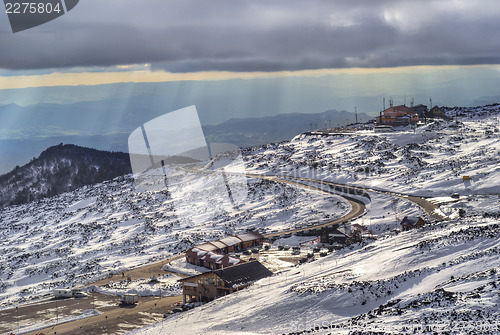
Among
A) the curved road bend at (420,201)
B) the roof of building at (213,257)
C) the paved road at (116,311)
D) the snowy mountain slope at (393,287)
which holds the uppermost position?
the snowy mountain slope at (393,287)

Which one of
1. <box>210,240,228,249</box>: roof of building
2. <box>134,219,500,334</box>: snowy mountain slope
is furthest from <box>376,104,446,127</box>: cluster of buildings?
<box>134,219,500,334</box>: snowy mountain slope

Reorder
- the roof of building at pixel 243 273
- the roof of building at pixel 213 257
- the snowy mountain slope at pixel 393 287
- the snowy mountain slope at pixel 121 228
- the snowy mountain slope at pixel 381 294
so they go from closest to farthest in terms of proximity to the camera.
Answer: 1. the snowy mountain slope at pixel 393 287
2. the snowy mountain slope at pixel 381 294
3. the roof of building at pixel 243 273
4. the roof of building at pixel 213 257
5. the snowy mountain slope at pixel 121 228

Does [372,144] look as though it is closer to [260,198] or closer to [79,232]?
[260,198]

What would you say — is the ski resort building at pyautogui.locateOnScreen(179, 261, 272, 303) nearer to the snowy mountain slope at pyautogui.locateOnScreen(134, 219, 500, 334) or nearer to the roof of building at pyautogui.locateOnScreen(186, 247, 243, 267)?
the snowy mountain slope at pyautogui.locateOnScreen(134, 219, 500, 334)

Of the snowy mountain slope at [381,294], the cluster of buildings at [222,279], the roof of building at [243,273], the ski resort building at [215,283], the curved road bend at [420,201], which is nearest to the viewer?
the snowy mountain slope at [381,294]

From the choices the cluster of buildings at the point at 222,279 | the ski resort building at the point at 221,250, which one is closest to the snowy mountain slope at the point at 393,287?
the cluster of buildings at the point at 222,279

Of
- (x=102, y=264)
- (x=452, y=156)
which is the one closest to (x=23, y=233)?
(x=102, y=264)

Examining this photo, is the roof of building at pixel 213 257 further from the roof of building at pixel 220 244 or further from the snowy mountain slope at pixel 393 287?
the snowy mountain slope at pixel 393 287
